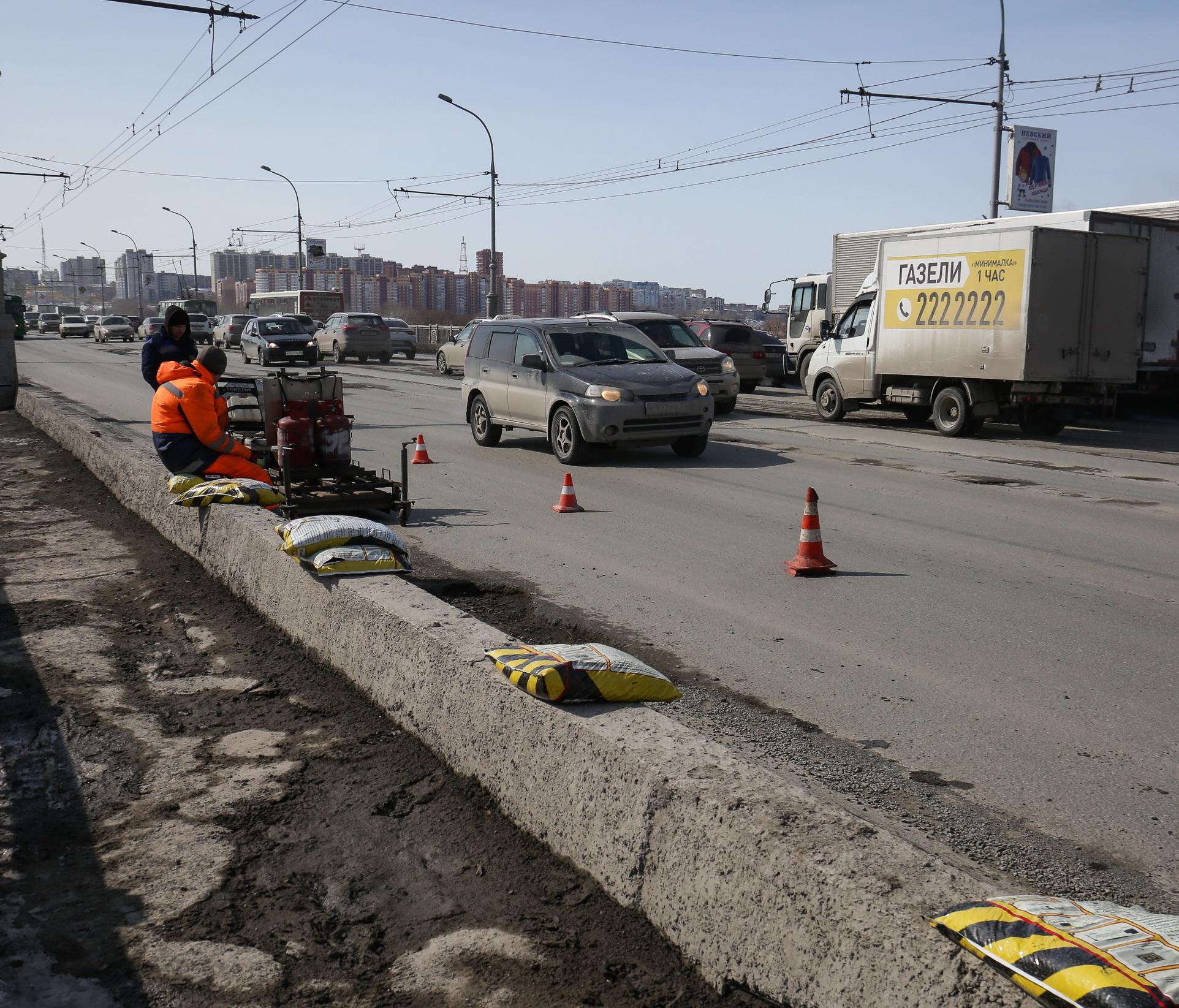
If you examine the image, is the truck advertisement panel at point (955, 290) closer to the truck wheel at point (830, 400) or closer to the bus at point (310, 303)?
the truck wheel at point (830, 400)

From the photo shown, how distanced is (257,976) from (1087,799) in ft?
8.94

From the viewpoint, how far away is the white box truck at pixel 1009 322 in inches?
631

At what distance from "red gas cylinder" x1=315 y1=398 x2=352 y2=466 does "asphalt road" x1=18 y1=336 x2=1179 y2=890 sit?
3.08 ft

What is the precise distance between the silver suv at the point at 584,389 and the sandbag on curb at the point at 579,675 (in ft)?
28.9

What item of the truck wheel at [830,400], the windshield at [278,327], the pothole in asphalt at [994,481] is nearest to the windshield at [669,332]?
the truck wheel at [830,400]

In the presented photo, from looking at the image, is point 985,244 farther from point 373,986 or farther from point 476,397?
point 373,986

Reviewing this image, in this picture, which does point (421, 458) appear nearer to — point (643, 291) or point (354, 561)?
point (354, 561)

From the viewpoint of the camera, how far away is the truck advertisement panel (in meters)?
16.1

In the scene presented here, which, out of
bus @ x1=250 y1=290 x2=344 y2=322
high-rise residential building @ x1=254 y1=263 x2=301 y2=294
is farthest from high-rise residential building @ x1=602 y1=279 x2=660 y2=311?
bus @ x1=250 y1=290 x2=344 y2=322

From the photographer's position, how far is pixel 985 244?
54.0ft

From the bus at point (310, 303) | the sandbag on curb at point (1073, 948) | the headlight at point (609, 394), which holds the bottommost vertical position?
the sandbag on curb at point (1073, 948)

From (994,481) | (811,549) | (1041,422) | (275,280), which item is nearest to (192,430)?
(811,549)

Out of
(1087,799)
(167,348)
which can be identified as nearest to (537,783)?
(1087,799)

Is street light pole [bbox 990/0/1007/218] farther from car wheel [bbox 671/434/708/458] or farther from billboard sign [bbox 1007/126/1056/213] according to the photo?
car wheel [bbox 671/434/708/458]
